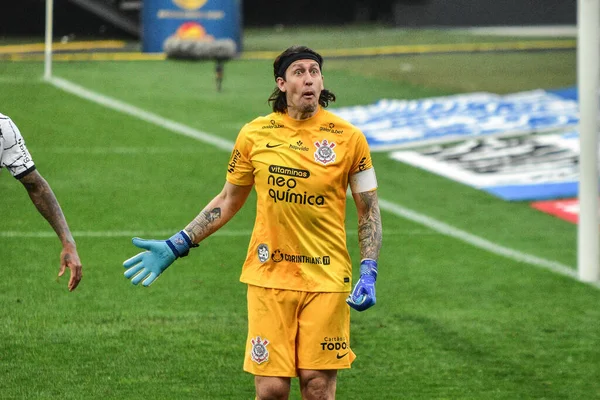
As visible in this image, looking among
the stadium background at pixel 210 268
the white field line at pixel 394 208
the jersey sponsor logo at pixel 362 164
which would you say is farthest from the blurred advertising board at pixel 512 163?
the jersey sponsor logo at pixel 362 164

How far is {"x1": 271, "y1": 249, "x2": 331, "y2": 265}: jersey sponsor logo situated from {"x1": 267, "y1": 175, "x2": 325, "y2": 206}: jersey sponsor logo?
272 millimetres

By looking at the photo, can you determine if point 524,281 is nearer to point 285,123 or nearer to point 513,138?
point 285,123

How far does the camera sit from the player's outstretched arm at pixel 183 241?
672cm

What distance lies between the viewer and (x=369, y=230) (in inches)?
260

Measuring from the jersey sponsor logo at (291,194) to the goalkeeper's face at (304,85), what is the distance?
0.36 metres

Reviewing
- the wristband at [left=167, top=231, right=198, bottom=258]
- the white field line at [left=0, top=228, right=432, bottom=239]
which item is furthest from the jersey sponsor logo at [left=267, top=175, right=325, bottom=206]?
the white field line at [left=0, top=228, right=432, bottom=239]

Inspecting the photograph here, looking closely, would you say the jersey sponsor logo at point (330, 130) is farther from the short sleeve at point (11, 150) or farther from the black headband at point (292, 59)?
the short sleeve at point (11, 150)

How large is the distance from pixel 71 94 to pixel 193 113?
2.57 m

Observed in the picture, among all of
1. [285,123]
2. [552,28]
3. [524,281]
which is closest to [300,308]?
[285,123]

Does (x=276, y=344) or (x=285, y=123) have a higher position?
(x=285, y=123)

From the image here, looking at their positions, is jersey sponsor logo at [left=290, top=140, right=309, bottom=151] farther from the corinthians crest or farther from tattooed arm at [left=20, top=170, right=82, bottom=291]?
tattooed arm at [left=20, top=170, right=82, bottom=291]

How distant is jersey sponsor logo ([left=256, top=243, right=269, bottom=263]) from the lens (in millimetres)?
6516

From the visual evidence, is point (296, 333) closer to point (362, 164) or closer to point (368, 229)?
point (368, 229)

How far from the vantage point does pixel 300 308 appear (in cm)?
648
